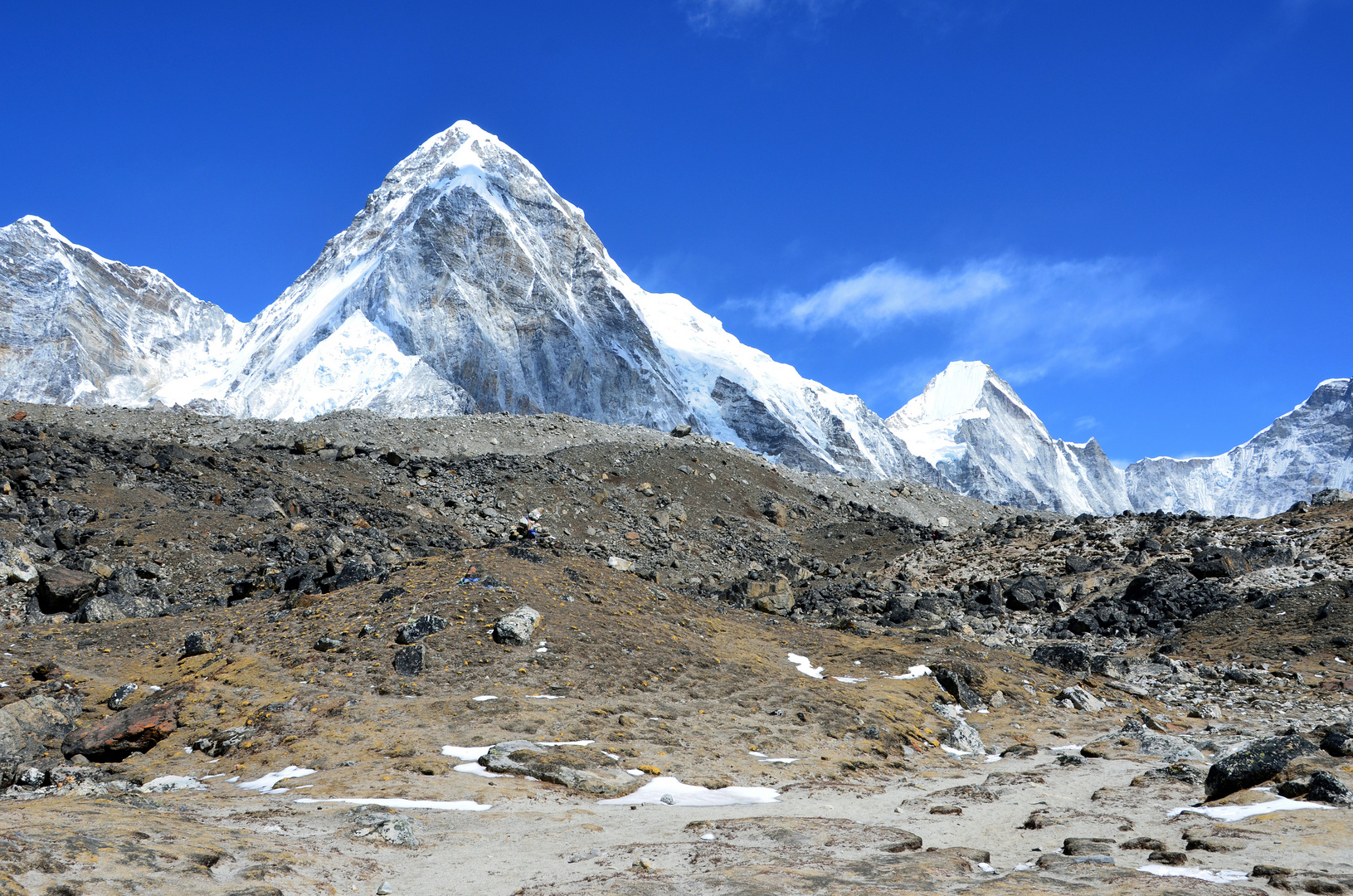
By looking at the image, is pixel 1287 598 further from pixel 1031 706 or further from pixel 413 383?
pixel 413 383

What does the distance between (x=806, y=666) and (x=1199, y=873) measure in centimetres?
1329

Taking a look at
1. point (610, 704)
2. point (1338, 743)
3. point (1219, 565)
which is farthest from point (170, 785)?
point (1219, 565)

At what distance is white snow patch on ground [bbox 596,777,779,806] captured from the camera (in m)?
12.4

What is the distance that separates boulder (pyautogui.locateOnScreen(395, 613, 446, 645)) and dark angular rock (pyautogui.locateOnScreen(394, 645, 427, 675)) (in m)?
0.65

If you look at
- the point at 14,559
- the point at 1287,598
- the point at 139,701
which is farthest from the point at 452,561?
the point at 1287,598

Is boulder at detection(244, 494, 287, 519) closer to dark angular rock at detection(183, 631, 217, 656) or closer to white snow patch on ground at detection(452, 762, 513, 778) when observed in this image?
dark angular rock at detection(183, 631, 217, 656)

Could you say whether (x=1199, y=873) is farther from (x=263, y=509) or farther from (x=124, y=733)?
(x=263, y=509)

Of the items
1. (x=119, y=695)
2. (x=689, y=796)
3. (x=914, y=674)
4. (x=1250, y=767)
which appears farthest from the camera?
(x=914, y=674)

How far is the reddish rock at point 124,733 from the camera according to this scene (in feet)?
43.1

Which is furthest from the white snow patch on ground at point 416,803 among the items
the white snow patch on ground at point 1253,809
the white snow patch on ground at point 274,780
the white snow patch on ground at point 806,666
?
the white snow patch on ground at point 806,666

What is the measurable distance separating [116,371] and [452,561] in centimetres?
21600

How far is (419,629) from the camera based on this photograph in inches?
709

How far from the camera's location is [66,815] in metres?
8.92

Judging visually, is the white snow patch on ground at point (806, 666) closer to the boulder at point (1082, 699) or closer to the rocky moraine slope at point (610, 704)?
the rocky moraine slope at point (610, 704)
